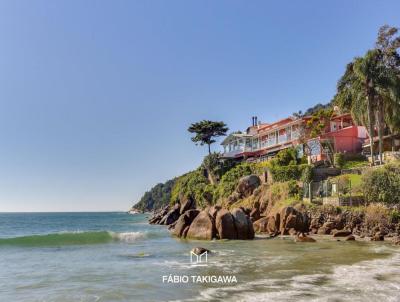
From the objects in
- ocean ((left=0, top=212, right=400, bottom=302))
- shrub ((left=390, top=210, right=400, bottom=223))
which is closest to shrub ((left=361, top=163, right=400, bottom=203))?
shrub ((left=390, top=210, right=400, bottom=223))

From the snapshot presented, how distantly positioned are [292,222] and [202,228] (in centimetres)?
871

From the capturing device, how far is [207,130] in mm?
79562

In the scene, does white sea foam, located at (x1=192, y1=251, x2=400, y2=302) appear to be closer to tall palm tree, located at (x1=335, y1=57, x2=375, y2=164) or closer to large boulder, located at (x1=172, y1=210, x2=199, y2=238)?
large boulder, located at (x1=172, y1=210, x2=199, y2=238)

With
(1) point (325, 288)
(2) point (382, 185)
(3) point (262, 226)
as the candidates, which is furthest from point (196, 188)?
(1) point (325, 288)

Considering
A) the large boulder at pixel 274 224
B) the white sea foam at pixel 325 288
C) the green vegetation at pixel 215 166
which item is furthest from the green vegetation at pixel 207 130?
the white sea foam at pixel 325 288

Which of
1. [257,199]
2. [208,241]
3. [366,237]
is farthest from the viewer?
[257,199]

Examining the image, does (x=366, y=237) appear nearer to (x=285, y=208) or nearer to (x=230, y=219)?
(x=285, y=208)

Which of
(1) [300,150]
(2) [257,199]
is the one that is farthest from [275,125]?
(2) [257,199]

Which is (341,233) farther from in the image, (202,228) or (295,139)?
(295,139)

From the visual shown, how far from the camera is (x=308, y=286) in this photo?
1691 centimetres

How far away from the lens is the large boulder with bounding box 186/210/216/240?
127 ft

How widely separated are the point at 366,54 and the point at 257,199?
69.1ft

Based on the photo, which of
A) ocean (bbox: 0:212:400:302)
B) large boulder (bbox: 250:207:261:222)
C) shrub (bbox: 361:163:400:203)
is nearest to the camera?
ocean (bbox: 0:212:400:302)

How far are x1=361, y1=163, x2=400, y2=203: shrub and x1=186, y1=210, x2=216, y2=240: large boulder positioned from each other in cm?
1427
